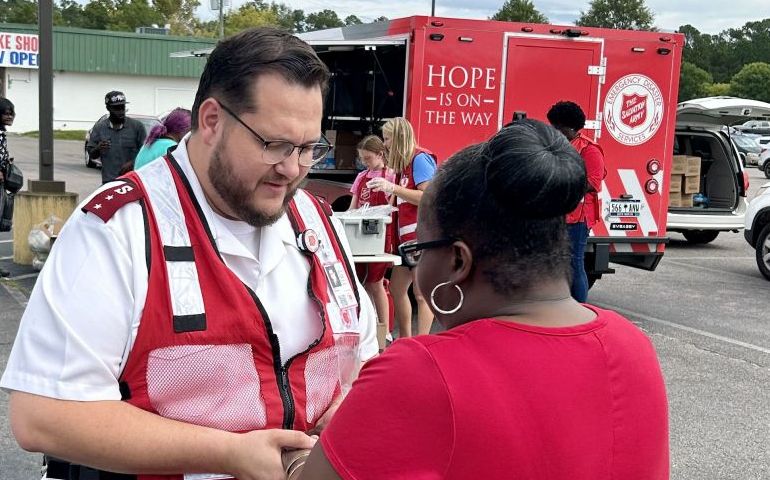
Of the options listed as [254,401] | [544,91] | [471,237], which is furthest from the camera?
[544,91]

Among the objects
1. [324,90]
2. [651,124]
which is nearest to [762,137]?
[651,124]

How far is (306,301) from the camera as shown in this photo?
6.60ft

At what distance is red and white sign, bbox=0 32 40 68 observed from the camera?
3812cm

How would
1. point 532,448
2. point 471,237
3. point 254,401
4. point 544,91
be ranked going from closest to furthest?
point 532,448 → point 471,237 → point 254,401 → point 544,91

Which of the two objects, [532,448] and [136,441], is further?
[136,441]

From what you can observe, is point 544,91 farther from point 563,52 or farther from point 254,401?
point 254,401

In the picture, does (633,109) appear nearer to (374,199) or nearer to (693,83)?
(374,199)

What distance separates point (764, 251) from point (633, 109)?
3.69 metres

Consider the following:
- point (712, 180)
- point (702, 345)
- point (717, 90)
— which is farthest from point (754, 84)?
point (702, 345)

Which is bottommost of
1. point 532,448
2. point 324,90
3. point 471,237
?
point 532,448

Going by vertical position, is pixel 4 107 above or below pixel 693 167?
above

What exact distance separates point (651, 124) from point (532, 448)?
25.4ft

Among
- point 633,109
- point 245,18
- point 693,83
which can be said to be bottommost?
point 633,109

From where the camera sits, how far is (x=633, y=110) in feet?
28.1
